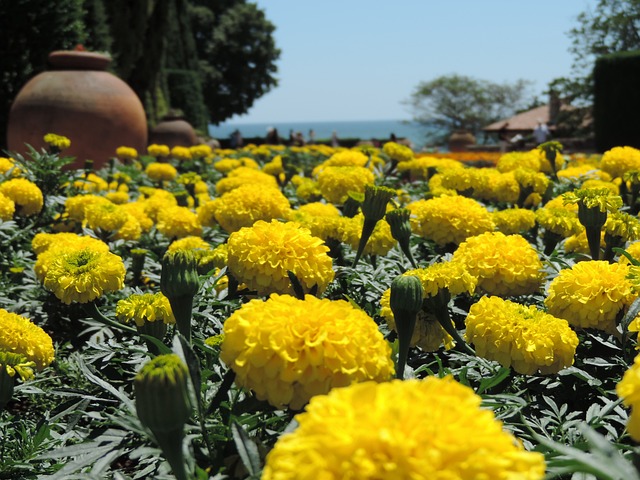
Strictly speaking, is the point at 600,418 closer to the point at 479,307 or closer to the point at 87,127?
the point at 479,307

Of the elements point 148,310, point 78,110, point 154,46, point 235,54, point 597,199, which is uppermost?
point 235,54

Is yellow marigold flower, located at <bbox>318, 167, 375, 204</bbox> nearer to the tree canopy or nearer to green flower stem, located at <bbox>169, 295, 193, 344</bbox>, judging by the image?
green flower stem, located at <bbox>169, 295, 193, 344</bbox>

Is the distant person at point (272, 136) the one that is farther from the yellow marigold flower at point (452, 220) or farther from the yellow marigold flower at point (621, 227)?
the yellow marigold flower at point (621, 227)

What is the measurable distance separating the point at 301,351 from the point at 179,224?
2297 millimetres

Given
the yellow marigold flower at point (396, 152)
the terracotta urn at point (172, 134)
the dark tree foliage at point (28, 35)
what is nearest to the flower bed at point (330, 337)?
the yellow marigold flower at point (396, 152)

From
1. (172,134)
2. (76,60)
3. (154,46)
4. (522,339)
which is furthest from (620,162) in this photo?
(154,46)

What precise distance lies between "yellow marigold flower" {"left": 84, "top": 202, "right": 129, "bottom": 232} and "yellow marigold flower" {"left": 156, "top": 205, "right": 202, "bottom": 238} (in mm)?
185

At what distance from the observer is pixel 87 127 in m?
7.50

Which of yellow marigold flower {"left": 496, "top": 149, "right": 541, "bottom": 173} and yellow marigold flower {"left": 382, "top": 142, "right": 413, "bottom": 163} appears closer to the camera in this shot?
yellow marigold flower {"left": 496, "top": 149, "right": 541, "bottom": 173}

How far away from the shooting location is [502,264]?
77.9 inches

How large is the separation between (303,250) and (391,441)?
993mm

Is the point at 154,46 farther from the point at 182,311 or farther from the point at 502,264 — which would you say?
the point at 182,311

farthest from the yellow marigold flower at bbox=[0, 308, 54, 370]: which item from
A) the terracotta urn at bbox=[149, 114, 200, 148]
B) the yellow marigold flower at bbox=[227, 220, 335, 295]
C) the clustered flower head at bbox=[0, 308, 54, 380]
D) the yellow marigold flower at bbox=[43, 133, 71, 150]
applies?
the terracotta urn at bbox=[149, 114, 200, 148]

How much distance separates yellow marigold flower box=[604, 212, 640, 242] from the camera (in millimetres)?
2180
